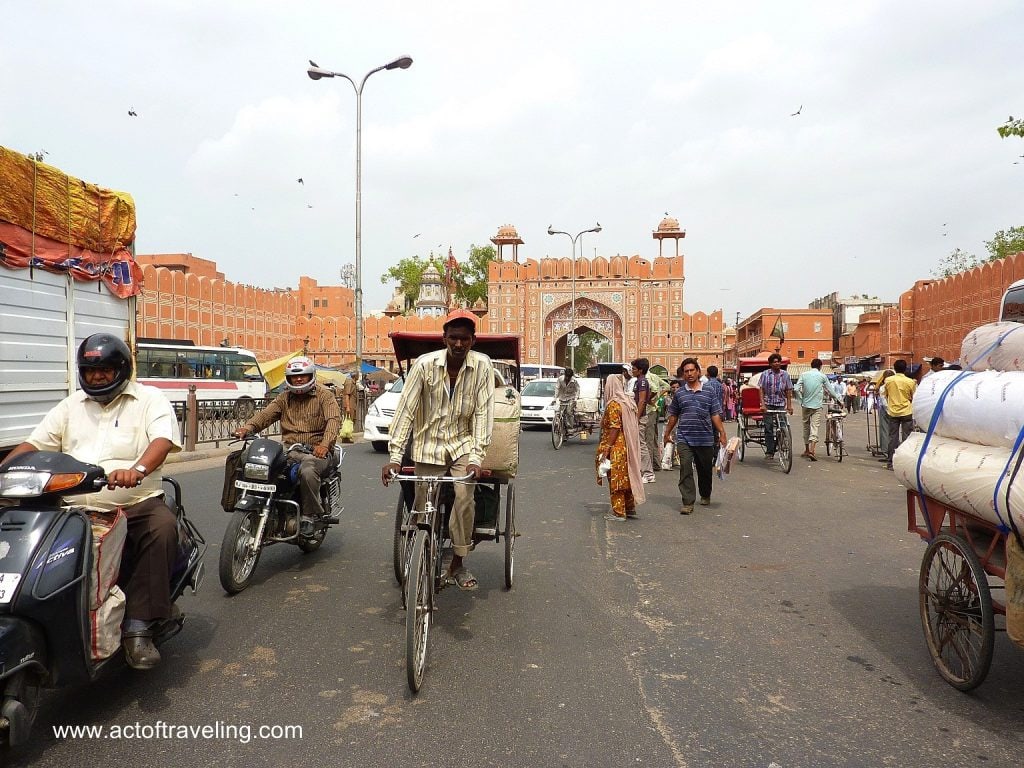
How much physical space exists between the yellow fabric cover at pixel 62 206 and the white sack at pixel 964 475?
6.91 meters

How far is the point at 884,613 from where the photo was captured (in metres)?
4.22

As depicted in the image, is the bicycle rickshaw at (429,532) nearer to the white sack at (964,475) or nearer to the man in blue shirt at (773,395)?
the white sack at (964,475)

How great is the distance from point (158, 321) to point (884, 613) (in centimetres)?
4041

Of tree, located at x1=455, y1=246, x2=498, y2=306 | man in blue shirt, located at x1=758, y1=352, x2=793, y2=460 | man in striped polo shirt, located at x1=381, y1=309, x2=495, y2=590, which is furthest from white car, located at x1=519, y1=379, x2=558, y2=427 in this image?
tree, located at x1=455, y1=246, x2=498, y2=306

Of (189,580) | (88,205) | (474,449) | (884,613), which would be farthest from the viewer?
(88,205)

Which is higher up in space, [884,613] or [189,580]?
[189,580]

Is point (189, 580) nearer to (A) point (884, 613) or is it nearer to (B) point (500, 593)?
(B) point (500, 593)

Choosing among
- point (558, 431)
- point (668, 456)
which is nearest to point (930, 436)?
point (668, 456)

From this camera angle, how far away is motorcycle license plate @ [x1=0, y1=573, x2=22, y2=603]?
2.39 metres

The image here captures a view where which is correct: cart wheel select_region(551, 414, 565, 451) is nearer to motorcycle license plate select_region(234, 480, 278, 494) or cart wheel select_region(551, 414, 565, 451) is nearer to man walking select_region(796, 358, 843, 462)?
man walking select_region(796, 358, 843, 462)

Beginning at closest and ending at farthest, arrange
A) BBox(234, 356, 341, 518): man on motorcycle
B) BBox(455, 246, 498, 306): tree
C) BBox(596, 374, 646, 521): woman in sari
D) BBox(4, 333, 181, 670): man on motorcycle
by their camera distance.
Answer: BBox(4, 333, 181, 670): man on motorcycle
BBox(234, 356, 341, 518): man on motorcycle
BBox(596, 374, 646, 521): woman in sari
BBox(455, 246, 498, 306): tree

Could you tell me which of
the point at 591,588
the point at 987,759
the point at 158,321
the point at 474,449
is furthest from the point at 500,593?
the point at 158,321

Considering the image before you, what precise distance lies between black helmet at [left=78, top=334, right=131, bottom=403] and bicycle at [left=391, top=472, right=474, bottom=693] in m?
1.33

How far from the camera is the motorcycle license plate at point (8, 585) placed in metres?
2.39
